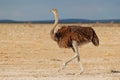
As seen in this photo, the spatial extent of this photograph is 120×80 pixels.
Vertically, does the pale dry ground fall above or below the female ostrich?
below

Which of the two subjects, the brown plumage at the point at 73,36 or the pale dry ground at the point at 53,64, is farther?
the brown plumage at the point at 73,36

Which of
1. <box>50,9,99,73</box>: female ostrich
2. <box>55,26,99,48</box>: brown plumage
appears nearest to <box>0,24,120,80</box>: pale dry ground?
<box>50,9,99,73</box>: female ostrich

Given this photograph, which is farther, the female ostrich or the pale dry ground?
the female ostrich

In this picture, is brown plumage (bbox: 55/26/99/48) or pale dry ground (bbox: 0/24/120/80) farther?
brown plumage (bbox: 55/26/99/48)

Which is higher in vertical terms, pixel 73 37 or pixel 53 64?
pixel 73 37

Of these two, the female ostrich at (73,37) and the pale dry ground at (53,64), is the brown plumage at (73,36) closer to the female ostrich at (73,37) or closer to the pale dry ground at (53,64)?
the female ostrich at (73,37)

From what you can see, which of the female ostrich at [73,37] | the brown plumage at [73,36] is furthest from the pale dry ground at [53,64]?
the brown plumage at [73,36]

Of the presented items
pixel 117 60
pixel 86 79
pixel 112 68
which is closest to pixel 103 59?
pixel 117 60

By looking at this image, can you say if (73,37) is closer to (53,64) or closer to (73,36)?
(73,36)

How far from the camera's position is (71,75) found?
48.8 feet

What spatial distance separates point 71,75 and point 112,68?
8.97ft

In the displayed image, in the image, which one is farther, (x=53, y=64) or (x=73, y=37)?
(x=53, y=64)

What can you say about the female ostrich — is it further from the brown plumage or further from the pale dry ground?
the pale dry ground

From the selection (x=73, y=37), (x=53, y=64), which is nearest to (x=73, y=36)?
(x=73, y=37)
